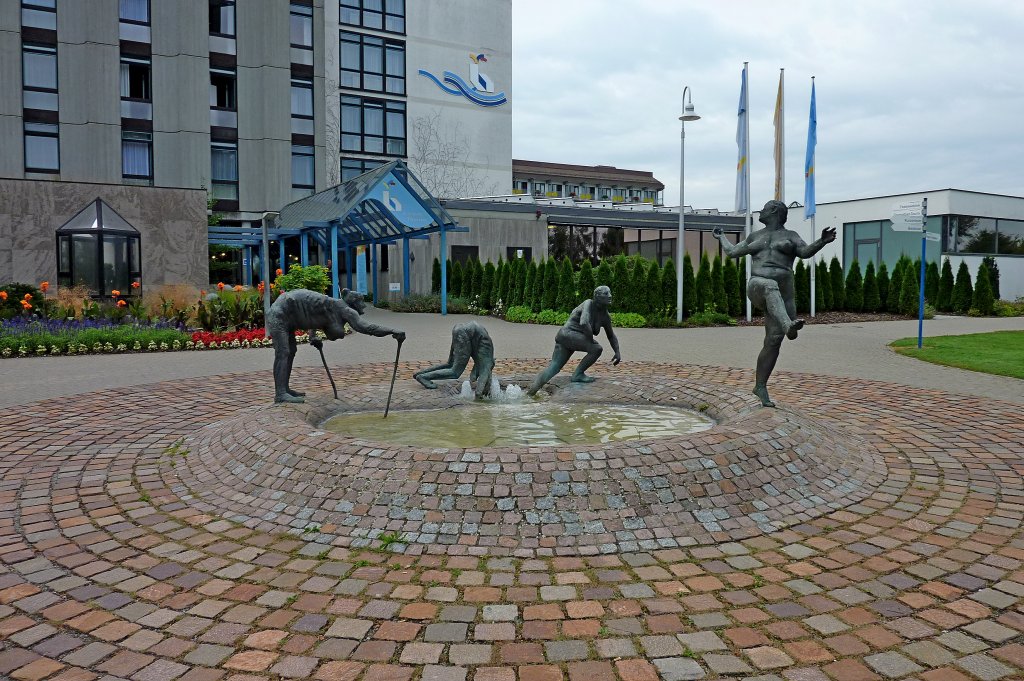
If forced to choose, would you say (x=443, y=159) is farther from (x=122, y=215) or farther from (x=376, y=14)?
(x=122, y=215)

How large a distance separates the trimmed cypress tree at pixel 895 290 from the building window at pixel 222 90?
90.9 ft

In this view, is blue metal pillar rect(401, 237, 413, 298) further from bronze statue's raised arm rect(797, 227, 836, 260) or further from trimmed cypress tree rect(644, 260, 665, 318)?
bronze statue's raised arm rect(797, 227, 836, 260)

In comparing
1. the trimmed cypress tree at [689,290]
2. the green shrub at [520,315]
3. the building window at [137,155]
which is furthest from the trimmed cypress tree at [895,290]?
the building window at [137,155]

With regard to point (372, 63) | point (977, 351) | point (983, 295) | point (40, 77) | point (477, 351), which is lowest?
point (977, 351)

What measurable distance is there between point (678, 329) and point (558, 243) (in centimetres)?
2393

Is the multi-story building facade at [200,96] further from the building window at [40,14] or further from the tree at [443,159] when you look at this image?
the tree at [443,159]

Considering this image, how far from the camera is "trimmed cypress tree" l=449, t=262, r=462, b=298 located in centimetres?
2830

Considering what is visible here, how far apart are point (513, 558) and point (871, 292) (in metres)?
25.2

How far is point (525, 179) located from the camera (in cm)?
6184

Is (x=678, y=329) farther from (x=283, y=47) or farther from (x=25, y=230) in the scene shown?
(x=283, y=47)

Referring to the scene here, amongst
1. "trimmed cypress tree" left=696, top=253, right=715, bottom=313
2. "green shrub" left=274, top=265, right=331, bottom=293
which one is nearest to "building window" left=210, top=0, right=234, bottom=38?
"green shrub" left=274, top=265, right=331, bottom=293

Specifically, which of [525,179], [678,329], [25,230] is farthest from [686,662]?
[525,179]

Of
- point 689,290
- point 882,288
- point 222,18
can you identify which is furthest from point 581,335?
point 222,18

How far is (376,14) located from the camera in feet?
123
